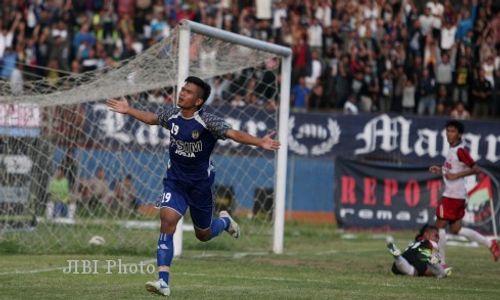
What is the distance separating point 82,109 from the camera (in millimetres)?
22891

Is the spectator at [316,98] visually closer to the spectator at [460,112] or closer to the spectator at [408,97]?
the spectator at [408,97]

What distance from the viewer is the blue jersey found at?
12.6 meters

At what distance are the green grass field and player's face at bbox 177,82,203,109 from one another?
211 cm

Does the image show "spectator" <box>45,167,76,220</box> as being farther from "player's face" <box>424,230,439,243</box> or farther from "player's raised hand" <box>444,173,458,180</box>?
"player's face" <box>424,230,439,243</box>

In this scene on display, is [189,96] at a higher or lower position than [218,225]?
higher

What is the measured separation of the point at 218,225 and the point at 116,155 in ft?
27.5

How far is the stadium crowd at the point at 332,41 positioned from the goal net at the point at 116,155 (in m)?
6.64

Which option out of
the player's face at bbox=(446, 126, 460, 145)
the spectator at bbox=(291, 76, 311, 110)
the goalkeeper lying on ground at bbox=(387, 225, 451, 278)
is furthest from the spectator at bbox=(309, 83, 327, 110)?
the goalkeeper lying on ground at bbox=(387, 225, 451, 278)

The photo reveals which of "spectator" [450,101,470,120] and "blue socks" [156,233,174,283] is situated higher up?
"spectator" [450,101,470,120]

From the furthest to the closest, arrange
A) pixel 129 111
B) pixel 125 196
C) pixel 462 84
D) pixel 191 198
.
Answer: pixel 462 84 → pixel 125 196 → pixel 191 198 → pixel 129 111

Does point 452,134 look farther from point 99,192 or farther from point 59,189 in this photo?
point 59,189

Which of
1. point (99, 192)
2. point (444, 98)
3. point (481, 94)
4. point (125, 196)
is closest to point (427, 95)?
point (444, 98)

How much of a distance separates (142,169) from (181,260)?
15.4 feet

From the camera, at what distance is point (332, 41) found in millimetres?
32719
